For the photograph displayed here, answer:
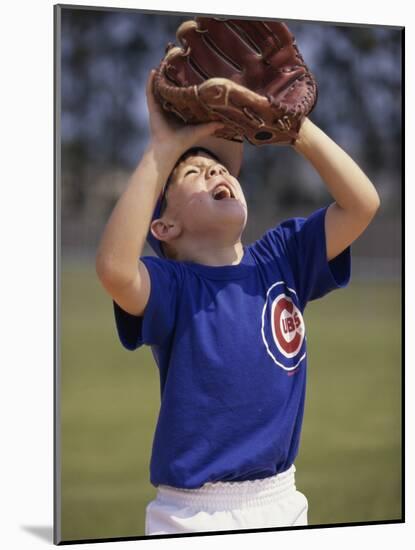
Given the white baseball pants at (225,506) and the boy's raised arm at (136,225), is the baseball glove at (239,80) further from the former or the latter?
the white baseball pants at (225,506)

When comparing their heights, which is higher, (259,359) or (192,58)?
(192,58)

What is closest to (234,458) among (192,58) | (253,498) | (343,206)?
(253,498)

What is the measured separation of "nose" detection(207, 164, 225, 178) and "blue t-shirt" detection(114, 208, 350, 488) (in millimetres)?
232

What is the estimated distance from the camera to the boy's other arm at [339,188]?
10.4 feet

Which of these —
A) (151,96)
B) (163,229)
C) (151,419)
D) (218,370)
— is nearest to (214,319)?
(218,370)

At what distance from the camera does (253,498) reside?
3.14 metres

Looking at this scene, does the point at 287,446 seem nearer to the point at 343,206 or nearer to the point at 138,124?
→ the point at 343,206

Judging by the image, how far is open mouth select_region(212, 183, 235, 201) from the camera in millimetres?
3133

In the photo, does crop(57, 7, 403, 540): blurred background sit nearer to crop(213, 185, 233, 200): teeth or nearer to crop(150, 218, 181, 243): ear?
crop(150, 218, 181, 243): ear

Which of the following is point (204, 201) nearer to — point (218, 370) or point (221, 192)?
point (221, 192)

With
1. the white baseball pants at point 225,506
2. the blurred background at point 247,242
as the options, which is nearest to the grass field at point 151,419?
the blurred background at point 247,242

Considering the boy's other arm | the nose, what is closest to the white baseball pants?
the boy's other arm

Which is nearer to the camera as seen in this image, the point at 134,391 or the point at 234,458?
the point at 234,458

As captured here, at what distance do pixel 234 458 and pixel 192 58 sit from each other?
0.99 metres
